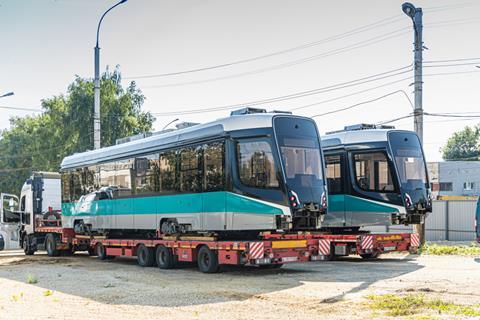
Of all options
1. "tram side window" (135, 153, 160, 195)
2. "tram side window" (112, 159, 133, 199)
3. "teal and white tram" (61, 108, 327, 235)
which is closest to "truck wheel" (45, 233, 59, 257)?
"tram side window" (112, 159, 133, 199)

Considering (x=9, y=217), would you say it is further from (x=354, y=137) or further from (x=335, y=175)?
(x=354, y=137)

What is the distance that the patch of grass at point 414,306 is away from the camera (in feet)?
33.0

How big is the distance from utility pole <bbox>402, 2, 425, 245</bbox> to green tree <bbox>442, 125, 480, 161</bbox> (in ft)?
286

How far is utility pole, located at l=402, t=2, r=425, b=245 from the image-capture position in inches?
947

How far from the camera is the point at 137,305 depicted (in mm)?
11719

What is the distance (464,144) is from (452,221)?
84.5 meters

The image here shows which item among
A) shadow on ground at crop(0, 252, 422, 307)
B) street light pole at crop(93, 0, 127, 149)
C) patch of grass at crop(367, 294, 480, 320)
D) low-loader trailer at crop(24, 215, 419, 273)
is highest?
street light pole at crop(93, 0, 127, 149)

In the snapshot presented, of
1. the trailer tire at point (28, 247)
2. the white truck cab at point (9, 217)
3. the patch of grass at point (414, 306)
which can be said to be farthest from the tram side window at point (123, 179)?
the white truck cab at point (9, 217)

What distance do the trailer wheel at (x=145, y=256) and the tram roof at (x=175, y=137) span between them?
298 cm

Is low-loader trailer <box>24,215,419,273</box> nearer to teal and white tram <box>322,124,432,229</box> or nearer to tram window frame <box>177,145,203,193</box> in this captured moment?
teal and white tram <box>322,124,432,229</box>

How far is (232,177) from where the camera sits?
15.9 metres

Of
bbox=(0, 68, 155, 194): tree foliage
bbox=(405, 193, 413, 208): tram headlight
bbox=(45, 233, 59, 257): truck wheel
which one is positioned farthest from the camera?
bbox=(0, 68, 155, 194): tree foliage

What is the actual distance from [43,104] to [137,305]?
49519mm

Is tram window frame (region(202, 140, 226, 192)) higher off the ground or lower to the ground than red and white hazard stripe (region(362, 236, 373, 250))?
higher
